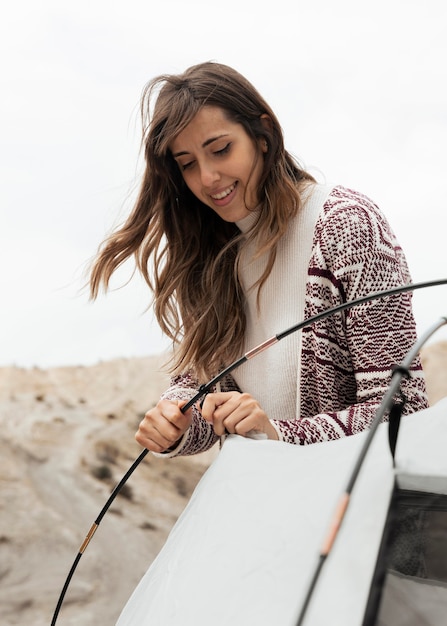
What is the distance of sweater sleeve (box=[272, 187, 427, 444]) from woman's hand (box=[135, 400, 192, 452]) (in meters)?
0.22

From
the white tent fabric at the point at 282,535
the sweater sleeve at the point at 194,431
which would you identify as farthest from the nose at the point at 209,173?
the white tent fabric at the point at 282,535

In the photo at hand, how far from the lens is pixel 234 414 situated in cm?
82

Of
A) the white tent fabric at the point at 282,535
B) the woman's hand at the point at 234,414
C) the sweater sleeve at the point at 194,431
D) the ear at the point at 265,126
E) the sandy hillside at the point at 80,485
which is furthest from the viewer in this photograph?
the sandy hillside at the point at 80,485

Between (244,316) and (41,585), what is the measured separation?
2.96 metres

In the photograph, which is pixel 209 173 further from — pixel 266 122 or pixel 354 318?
pixel 354 318

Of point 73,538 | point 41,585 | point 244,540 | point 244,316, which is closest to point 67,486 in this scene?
point 73,538

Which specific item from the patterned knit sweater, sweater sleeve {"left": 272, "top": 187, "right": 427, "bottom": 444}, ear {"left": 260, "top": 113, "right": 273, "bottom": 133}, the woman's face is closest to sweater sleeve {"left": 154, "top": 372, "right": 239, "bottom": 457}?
the patterned knit sweater

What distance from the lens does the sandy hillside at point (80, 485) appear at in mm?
3736

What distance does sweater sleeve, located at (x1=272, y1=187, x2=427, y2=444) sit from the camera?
1003 mm

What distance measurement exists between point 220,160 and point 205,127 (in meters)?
0.05

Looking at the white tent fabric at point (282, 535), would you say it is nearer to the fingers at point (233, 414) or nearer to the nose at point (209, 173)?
the fingers at point (233, 414)

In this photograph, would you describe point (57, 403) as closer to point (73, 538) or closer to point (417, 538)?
point (73, 538)

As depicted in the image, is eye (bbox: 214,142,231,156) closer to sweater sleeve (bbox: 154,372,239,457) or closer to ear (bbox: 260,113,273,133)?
ear (bbox: 260,113,273,133)

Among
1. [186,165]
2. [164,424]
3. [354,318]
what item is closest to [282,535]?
[164,424]
